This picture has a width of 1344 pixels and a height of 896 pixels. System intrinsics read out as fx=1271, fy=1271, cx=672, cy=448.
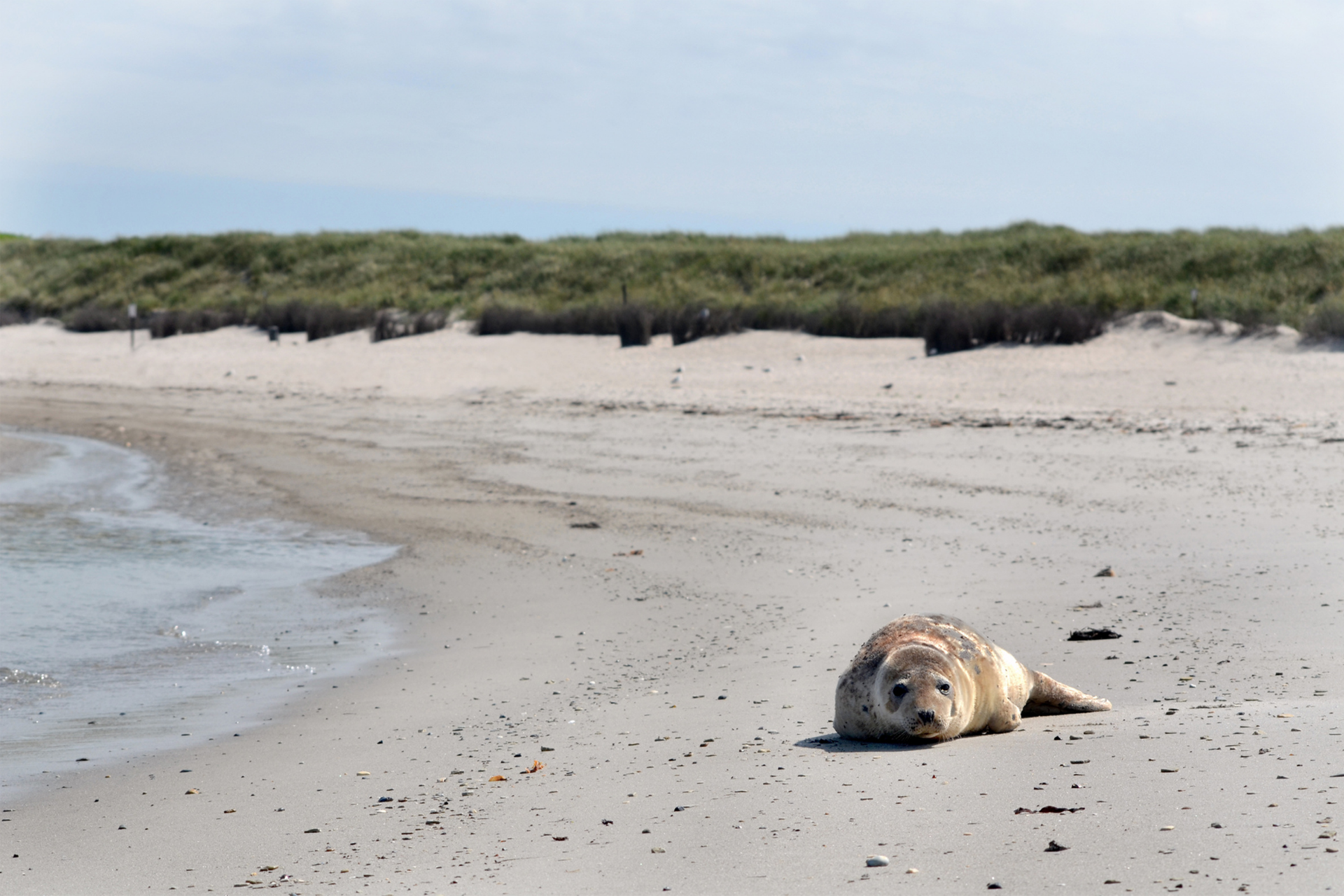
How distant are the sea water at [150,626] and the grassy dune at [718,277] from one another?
43.4ft

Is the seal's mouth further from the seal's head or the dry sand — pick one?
the dry sand

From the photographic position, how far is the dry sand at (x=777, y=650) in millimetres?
3395

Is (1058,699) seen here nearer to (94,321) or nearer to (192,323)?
(192,323)

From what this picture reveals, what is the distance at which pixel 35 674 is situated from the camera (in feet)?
21.1

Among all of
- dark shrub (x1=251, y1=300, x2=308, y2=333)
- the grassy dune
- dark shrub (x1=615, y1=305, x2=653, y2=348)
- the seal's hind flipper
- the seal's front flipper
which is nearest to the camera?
the seal's front flipper

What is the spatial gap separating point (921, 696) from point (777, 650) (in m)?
1.98

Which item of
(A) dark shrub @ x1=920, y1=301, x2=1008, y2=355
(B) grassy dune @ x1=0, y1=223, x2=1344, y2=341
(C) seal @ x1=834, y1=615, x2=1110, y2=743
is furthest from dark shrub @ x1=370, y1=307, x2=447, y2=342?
(C) seal @ x1=834, y1=615, x2=1110, y2=743

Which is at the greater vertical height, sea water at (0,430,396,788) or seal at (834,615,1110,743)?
seal at (834,615,1110,743)

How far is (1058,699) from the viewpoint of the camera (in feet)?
15.6

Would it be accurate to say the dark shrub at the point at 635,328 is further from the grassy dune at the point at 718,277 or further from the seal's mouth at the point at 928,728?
the seal's mouth at the point at 928,728

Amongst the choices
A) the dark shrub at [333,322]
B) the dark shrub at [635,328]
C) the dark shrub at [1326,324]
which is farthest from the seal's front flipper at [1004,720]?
the dark shrub at [333,322]

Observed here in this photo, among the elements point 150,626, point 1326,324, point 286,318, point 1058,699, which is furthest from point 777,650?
point 286,318

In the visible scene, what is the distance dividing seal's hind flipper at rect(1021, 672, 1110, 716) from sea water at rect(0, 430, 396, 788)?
3.30m

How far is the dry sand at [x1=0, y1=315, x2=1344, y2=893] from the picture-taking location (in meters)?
3.39
